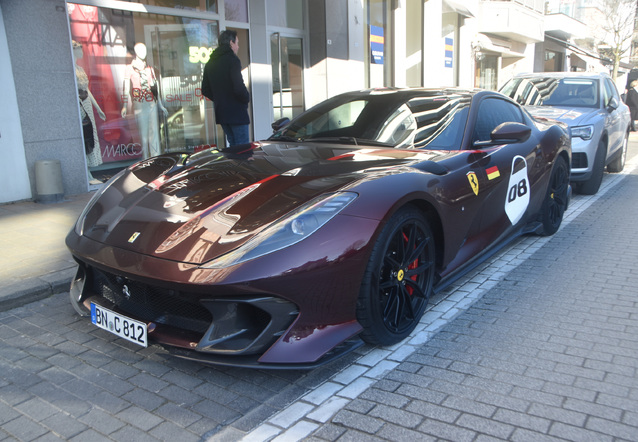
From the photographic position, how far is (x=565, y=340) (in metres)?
3.20

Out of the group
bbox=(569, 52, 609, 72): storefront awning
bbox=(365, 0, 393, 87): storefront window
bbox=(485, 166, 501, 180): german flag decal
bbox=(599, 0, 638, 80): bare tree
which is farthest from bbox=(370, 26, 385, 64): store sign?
bbox=(569, 52, 609, 72): storefront awning

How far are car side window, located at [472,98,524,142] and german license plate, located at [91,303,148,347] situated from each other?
8.76 ft

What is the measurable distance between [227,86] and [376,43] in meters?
7.90

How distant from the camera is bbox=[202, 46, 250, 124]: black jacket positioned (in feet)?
21.7

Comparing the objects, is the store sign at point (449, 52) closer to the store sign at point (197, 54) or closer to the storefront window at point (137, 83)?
the storefront window at point (137, 83)

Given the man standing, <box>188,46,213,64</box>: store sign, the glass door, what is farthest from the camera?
the glass door

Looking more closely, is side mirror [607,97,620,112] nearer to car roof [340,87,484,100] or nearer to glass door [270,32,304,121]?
car roof [340,87,484,100]

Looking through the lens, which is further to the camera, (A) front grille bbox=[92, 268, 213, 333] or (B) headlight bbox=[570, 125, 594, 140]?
(B) headlight bbox=[570, 125, 594, 140]

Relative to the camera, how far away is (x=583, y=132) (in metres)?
7.34

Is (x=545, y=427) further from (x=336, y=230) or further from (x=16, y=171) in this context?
(x=16, y=171)

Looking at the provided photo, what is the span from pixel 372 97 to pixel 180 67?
571 centimetres

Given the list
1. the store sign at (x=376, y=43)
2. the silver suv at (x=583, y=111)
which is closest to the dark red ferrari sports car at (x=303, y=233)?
the silver suv at (x=583, y=111)

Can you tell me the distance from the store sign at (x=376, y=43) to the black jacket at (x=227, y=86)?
24.5 ft

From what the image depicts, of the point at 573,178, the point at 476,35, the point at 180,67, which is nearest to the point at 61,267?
the point at 180,67
